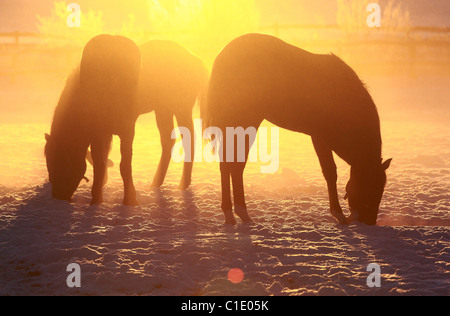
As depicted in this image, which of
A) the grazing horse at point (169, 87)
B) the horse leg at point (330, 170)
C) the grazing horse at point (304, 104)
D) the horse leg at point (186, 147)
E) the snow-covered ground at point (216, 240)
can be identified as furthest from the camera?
the horse leg at point (186, 147)

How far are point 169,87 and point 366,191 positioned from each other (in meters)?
3.21

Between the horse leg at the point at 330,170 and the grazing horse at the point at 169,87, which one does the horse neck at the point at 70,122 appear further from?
the horse leg at the point at 330,170

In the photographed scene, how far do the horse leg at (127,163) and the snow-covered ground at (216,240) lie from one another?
0.54 ft

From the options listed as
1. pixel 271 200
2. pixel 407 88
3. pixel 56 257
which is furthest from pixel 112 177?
pixel 407 88

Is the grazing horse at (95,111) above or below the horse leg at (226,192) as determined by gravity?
above

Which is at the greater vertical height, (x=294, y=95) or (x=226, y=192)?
(x=294, y=95)

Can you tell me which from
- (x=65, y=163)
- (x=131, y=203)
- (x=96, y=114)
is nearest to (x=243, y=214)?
(x=131, y=203)

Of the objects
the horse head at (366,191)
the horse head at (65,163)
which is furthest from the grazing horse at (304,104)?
the horse head at (65,163)

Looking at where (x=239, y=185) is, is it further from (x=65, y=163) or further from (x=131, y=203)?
(x=65, y=163)

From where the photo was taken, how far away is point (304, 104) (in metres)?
5.81

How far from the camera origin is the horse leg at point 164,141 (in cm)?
792

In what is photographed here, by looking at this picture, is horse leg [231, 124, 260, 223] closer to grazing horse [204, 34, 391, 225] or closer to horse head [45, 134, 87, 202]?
grazing horse [204, 34, 391, 225]

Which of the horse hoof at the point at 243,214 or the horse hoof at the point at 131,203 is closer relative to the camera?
the horse hoof at the point at 243,214
